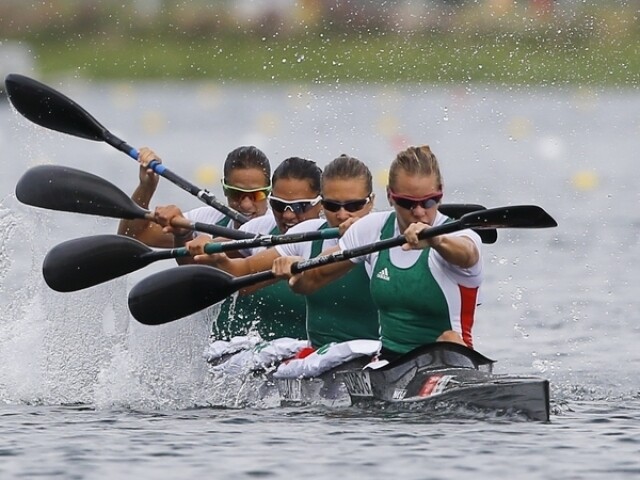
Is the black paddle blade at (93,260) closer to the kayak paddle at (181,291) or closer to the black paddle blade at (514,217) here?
the kayak paddle at (181,291)

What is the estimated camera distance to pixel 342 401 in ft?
29.5

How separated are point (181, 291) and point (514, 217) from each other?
1998mm

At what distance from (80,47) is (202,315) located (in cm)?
4146

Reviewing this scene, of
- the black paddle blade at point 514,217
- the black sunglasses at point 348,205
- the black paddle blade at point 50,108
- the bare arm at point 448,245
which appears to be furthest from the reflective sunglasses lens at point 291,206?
the black paddle blade at point 50,108

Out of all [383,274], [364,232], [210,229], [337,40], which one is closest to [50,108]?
[210,229]

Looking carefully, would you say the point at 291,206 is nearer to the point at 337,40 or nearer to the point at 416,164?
the point at 416,164

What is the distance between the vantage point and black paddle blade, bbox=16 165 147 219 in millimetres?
10008

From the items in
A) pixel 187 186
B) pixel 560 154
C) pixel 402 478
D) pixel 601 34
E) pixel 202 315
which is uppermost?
pixel 601 34

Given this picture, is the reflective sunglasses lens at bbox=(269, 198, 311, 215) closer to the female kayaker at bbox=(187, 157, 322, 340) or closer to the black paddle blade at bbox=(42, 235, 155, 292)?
the female kayaker at bbox=(187, 157, 322, 340)

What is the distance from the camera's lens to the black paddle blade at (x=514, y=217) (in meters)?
8.36

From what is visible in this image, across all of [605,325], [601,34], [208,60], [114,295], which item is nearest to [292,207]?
[114,295]

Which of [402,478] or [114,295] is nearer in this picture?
[402,478]

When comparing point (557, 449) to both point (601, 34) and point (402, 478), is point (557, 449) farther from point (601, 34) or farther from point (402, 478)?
point (601, 34)

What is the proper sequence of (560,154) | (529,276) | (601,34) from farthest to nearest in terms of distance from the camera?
(601,34) < (560,154) < (529,276)
